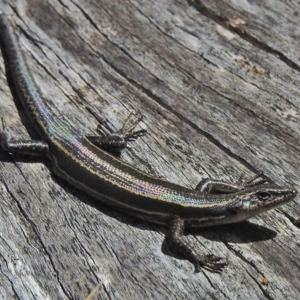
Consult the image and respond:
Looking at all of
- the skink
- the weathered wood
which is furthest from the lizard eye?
the weathered wood

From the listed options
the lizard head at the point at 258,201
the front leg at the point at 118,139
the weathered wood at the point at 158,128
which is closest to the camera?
the weathered wood at the point at 158,128

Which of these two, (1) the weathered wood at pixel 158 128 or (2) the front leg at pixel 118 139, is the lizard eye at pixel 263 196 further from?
(2) the front leg at pixel 118 139

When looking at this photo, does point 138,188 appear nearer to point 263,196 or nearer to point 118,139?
point 118,139

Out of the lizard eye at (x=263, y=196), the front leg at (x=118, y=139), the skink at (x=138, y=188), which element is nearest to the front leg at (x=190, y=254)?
the skink at (x=138, y=188)

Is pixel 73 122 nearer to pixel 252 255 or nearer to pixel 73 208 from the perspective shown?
pixel 73 208

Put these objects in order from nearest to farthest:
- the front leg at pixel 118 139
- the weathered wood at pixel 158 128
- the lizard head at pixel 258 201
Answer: the weathered wood at pixel 158 128, the lizard head at pixel 258 201, the front leg at pixel 118 139

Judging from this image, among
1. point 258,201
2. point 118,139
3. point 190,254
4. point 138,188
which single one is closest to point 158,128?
point 118,139
